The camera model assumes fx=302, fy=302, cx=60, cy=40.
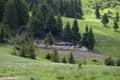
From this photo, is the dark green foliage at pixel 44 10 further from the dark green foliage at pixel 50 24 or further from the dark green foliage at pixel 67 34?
the dark green foliage at pixel 67 34

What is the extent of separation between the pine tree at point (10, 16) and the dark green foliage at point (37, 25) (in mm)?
8336

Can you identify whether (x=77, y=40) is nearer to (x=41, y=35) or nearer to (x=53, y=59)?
(x=41, y=35)

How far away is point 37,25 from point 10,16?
14.6 meters

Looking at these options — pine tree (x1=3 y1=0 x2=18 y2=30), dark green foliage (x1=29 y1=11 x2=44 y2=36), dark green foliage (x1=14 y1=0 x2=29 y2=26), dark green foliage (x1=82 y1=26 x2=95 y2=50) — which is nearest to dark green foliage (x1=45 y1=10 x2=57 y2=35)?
dark green foliage (x1=29 y1=11 x2=44 y2=36)

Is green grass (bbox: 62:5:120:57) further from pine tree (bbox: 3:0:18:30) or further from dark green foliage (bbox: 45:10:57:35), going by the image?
pine tree (bbox: 3:0:18:30)

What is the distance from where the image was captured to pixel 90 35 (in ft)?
504

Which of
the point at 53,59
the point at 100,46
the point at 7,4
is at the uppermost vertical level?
the point at 7,4

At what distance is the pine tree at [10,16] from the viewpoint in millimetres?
151875

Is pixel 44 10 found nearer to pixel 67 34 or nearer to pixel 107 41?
pixel 67 34

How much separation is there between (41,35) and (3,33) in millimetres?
36031

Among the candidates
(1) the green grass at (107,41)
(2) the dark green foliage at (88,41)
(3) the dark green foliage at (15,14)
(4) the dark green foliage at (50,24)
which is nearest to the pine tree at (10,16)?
(3) the dark green foliage at (15,14)

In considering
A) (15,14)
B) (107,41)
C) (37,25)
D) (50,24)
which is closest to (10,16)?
(15,14)

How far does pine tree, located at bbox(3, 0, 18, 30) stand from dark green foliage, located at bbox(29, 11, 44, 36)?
8.34 m

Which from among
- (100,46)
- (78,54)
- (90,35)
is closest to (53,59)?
(78,54)
